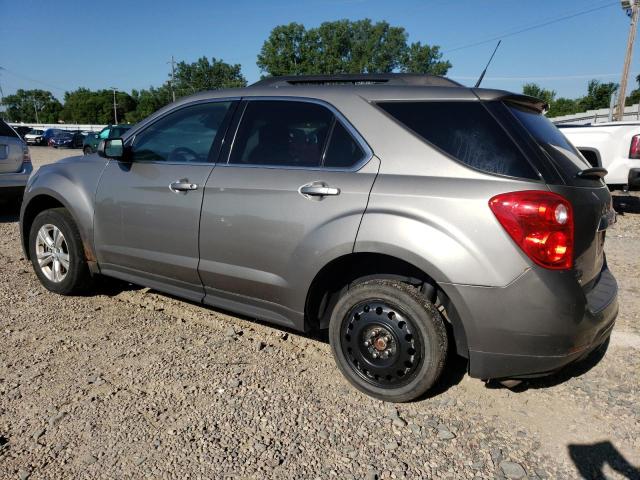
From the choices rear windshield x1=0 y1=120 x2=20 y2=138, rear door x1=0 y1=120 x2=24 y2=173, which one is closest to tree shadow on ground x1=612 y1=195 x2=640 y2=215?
rear door x1=0 y1=120 x2=24 y2=173

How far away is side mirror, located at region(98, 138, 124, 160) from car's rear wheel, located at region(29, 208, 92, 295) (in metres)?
0.76

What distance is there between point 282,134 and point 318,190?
1.99ft

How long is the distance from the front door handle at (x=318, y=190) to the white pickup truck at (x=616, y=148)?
660 centimetres

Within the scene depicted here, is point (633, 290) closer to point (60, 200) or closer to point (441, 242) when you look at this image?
point (441, 242)

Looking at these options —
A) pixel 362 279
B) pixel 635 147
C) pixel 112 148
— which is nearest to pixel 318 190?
pixel 362 279

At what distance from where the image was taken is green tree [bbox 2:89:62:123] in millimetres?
124562

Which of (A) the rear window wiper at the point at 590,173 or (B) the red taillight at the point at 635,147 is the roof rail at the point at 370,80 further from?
(B) the red taillight at the point at 635,147

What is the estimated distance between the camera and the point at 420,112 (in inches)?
111

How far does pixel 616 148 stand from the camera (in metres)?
8.60

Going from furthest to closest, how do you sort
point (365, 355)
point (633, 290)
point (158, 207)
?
point (633, 290) → point (158, 207) → point (365, 355)

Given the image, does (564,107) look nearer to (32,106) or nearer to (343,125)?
(343,125)

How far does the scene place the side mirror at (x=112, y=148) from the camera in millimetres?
3842

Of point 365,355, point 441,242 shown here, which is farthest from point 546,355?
point 365,355

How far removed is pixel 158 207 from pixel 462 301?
221 cm
